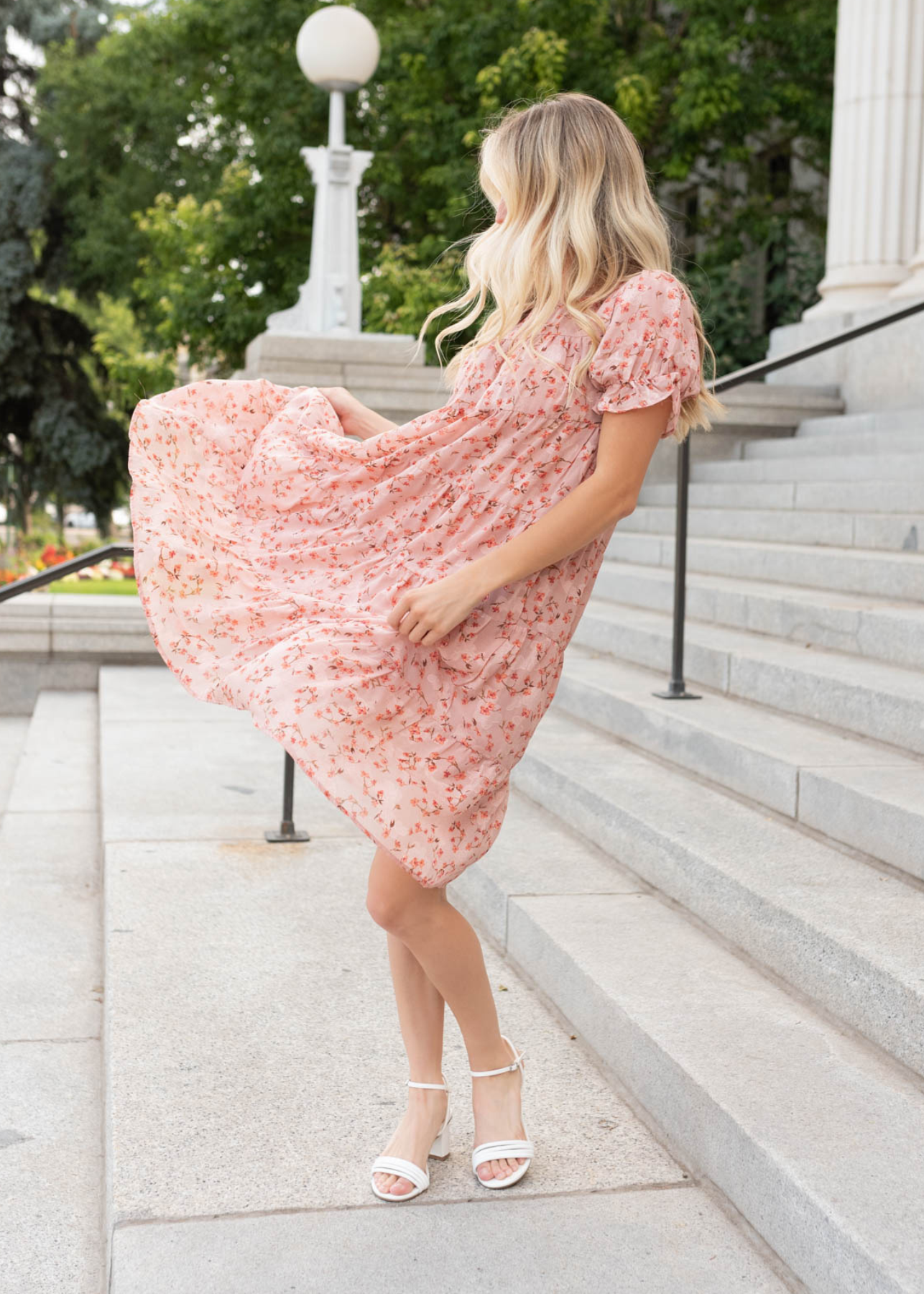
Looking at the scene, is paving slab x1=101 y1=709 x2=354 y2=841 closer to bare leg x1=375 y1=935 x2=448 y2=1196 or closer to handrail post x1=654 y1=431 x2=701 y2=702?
handrail post x1=654 y1=431 x2=701 y2=702

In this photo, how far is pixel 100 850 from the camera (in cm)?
483

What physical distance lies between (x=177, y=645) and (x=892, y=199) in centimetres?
862

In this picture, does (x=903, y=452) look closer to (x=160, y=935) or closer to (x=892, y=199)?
(x=892, y=199)

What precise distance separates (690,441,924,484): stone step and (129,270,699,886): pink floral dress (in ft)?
14.7

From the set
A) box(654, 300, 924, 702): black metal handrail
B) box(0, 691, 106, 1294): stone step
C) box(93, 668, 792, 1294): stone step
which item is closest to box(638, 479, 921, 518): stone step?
box(654, 300, 924, 702): black metal handrail

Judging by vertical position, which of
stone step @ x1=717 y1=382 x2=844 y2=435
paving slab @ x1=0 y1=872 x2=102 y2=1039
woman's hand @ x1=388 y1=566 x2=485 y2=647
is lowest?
paving slab @ x1=0 y1=872 x2=102 y2=1039

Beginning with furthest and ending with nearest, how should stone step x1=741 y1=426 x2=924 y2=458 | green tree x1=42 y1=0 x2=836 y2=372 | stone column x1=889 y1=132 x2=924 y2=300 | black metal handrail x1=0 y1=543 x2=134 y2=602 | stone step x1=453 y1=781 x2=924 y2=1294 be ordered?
green tree x1=42 y1=0 x2=836 y2=372 < stone column x1=889 y1=132 x2=924 y2=300 < stone step x1=741 y1=426 x2=924 y2=458 < black metal handrail x1=0 y1=543 x2=134 y2=602 < stone step x1=453 y1=781 x2=924 y2=1294

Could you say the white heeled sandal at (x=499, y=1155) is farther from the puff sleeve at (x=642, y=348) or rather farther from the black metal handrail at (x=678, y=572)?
the black metal handrail at (x=678, y=572)

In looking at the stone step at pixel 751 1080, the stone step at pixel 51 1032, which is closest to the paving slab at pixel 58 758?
the stone step at pixel 51 1032

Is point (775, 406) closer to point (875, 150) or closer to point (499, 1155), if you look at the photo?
point (875, 150)

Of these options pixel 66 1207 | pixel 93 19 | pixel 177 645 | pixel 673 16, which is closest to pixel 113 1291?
pixel 66 1207

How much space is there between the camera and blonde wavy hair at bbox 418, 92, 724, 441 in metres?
2.23

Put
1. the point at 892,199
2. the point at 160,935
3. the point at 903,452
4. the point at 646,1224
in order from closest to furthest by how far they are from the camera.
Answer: the point at 646,1224 < the point at 160,935 < the point at 903,452 < the point at 892,199

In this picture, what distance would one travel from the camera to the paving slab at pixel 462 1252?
219cm
